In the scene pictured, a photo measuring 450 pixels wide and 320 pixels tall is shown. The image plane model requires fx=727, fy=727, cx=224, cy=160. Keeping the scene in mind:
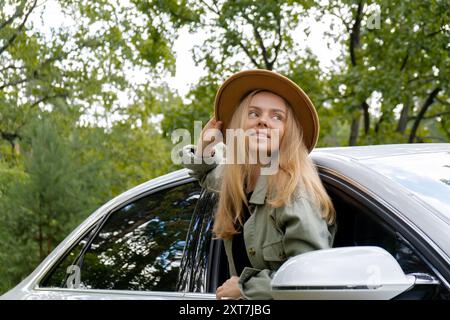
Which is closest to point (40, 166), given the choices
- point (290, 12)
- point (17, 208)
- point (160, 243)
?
point (17, 208)

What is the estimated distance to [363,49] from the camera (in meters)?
12.9

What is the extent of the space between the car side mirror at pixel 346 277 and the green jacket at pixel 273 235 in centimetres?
38

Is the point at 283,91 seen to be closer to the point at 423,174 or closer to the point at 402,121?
the point at 423,174

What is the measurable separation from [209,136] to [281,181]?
0.56m

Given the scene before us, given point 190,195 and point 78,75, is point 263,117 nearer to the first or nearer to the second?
point 190,195

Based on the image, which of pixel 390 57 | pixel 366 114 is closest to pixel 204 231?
pixel 390 57

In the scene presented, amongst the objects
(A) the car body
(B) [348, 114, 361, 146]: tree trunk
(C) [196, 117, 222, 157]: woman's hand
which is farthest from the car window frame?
(B) [348, 114, 361, 146]: tree trunk

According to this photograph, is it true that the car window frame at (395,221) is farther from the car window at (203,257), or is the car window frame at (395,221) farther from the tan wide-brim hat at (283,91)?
the car window at (203,257)

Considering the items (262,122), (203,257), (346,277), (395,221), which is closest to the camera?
(346,277)

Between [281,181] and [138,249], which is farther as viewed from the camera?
[138,249]

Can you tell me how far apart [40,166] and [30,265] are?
1.40 meters

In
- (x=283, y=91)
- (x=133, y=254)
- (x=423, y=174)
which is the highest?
(x=283, y=91)

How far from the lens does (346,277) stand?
6.06 ft

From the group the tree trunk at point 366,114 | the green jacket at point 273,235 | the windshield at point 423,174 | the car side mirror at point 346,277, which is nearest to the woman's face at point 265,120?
the green jacket at point 273,235
